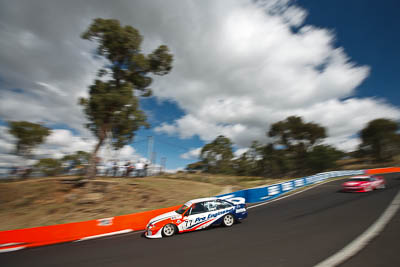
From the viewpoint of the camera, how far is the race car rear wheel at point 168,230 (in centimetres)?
711

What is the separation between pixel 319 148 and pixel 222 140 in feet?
105

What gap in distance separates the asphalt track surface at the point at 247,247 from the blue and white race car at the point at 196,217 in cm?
28

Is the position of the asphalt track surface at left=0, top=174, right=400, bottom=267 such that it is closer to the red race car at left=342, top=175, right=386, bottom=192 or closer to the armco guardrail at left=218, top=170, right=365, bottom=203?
the armco guardrail at left=218, top=170, right=365, bottom=203

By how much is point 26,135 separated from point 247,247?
3958 cm

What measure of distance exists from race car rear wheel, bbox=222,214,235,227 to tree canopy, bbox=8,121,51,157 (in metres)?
37.0

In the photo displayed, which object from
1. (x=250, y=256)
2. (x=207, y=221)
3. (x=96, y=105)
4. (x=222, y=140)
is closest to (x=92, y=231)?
(x=207, y=221)

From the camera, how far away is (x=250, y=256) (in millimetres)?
4508

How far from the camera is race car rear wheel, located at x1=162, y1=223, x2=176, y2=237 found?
7.11 m

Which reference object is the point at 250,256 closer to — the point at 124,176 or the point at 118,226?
the point at 118,226

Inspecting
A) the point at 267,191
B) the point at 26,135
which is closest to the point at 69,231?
the point at 267,191

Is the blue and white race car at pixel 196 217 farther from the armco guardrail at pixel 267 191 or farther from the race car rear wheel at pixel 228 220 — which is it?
the armco guardrail at pixel 267 191

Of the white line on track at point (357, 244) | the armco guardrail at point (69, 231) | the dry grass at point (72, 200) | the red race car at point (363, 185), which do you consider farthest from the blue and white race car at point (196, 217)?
the red race car at point (363, 185)

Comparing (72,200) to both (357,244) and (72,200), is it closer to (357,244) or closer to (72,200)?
(72,200)

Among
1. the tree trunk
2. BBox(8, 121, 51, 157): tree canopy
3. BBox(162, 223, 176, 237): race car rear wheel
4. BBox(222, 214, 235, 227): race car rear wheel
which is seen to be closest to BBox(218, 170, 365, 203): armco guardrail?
BBox(222, 214, 235, 227): race car rear wheel
